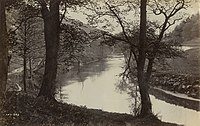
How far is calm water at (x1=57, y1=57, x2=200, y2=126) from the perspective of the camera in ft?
7.64

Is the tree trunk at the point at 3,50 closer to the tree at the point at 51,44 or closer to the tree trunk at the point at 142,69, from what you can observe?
Result: the tree at the point at 51,44

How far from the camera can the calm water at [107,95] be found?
2328mm

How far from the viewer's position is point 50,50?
2449 mm

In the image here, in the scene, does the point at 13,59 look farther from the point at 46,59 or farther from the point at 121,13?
the point at 121,13

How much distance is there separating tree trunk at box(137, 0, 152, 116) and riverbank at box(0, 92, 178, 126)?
0.07m

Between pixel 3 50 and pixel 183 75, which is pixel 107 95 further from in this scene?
pixel 3 50

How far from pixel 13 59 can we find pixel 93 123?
61 cm

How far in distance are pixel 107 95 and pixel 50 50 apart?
0.45m

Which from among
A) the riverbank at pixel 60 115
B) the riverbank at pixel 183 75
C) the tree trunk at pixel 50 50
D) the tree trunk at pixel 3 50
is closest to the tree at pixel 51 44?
the tree trunk at pixel 50 50

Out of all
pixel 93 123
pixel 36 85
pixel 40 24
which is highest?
pixel 40 24

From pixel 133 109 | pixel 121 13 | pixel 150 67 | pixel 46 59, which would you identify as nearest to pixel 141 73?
pixel 150 67

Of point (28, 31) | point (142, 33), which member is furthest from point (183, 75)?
point (28, 31)

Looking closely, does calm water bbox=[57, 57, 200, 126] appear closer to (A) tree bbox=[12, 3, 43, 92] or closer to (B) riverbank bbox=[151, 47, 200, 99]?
(B) riverbank bbox=[151, 47, 200, 99]

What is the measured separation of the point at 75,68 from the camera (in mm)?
2525
